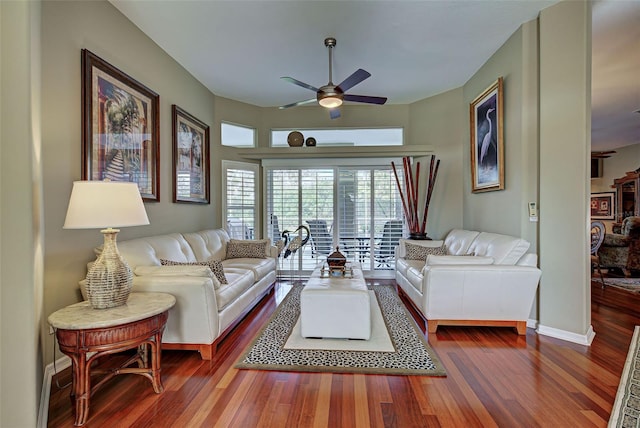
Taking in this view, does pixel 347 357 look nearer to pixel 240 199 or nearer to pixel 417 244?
pixel 417 244

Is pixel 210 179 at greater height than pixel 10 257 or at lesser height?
greater

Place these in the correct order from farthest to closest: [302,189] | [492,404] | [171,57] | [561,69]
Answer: [302,189]
[171,57]
[561,69]
[492,404]

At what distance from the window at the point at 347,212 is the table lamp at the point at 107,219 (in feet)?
11.4

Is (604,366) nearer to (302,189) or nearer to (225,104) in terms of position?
(302,189)

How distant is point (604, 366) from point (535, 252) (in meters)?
1.11

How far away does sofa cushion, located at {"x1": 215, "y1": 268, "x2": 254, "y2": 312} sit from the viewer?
8.95 ft

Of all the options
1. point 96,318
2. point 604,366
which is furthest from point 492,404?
point 96,318

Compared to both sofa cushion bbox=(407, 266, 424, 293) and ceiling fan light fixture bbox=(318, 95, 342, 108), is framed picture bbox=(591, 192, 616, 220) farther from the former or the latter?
ceiling fan light fixture bbox=(318, 95, 342, 108)

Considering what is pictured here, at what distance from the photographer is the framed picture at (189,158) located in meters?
4.02

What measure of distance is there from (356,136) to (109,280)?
15.2 feet

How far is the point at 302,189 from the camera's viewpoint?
5500mm

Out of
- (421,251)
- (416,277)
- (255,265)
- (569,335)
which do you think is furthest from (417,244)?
(255,265)

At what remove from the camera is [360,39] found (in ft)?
11.4

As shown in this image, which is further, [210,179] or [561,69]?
[210,179]
